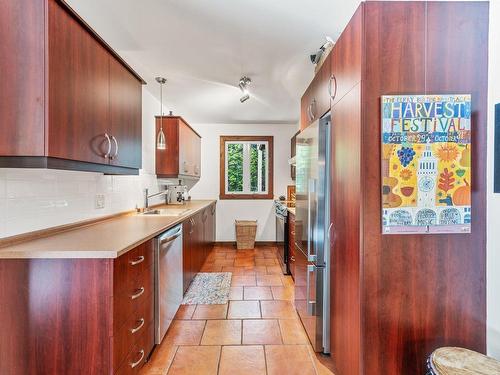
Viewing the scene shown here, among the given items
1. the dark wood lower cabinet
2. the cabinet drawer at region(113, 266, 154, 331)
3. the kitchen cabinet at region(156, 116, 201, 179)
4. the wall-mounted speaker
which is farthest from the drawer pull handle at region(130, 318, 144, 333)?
the kitchen cabinet at region(156, 116, 201, 179)

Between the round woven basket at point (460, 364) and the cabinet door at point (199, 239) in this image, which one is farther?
the cabinet door at point (199, 239)

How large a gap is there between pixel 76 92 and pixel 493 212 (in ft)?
7.24

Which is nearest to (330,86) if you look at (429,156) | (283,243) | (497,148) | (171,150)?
(429,156)

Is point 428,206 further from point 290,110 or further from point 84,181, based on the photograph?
point 290,110

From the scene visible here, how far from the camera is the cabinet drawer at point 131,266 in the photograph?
5.09ft

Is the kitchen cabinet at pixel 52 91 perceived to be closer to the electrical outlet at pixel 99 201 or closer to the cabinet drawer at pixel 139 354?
the electrical outlet at pixel 99 201

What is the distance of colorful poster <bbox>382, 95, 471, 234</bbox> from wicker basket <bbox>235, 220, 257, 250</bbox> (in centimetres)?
422

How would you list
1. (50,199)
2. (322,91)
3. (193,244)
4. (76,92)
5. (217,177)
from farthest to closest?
1. (217,177)
2. (193,244)
3. (322,91)
4. (50,199)
5. (76,92)

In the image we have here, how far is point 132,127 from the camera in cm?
233

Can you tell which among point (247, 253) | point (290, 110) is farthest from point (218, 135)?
point (247, 253)

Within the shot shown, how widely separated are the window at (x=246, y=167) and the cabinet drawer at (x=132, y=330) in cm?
386

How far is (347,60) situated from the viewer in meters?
1.63

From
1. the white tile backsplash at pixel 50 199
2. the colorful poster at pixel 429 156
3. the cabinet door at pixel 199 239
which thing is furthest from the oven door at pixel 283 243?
the colorful poster at pixel 429 156

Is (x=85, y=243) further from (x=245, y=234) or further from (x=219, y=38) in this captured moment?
(x=245, y=234)
